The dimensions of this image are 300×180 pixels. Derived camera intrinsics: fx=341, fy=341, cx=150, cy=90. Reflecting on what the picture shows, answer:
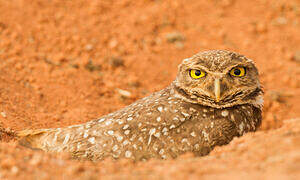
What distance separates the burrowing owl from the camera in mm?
3262

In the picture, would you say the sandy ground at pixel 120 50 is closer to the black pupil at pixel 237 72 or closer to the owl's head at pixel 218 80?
the owl's head at pixel 218 80

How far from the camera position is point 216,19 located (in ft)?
25.8

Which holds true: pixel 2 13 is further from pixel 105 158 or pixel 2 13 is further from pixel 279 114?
pixel 279 114

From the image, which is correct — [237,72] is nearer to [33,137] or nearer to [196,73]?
[196,73]

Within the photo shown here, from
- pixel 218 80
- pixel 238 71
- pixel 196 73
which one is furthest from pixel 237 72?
pixel 196 73

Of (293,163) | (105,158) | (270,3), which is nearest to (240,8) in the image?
(270,3)

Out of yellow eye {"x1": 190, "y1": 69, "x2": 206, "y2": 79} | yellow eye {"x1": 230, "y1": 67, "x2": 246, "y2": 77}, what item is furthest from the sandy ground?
yellow eye {"x1": 190, "y1": 69, "x2": 206, "y2": 79}

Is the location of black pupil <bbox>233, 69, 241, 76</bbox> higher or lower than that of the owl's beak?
higher

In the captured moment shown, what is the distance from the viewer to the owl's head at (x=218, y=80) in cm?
341

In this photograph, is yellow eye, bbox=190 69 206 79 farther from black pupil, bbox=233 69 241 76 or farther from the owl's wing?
the owl's wing

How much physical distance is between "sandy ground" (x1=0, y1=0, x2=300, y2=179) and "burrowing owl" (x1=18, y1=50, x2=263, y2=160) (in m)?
0.42

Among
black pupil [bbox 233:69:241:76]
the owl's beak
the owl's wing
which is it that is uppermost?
black pupil [bbox 233:69:241:76]

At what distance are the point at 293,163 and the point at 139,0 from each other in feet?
21.7

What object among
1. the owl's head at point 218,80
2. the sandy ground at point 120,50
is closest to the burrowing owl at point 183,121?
the owl's head at point 218,80
